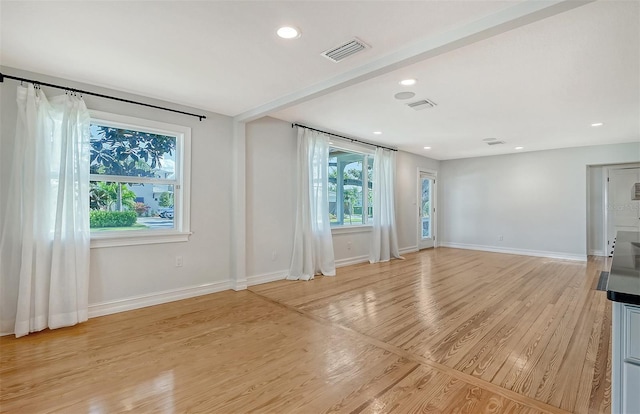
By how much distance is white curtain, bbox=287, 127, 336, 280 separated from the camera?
4.86 meters

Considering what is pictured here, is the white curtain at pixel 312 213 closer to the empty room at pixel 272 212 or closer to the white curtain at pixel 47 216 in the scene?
the empty room at pixel 272 212

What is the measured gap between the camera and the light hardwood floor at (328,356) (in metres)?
1.88

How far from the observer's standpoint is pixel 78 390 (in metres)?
1.98

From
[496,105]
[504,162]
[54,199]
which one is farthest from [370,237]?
[54,199]

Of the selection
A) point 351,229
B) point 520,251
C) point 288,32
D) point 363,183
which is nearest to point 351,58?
point 288,32

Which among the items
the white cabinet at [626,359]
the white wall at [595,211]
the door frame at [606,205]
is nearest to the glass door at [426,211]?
the white wall at [595,211]

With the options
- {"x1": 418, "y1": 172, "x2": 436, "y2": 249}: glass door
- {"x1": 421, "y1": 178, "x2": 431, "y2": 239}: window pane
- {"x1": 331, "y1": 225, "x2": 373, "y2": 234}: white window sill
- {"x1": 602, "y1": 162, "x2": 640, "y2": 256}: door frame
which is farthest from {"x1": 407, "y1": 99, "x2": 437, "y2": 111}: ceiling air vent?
{"x1": 602, "y1": 162, "x2": 640, "y2": 256}: door frame

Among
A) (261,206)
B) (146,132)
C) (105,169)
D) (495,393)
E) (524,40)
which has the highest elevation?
(524,40)

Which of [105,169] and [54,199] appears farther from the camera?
[105,169]

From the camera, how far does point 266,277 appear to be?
15.3 feet

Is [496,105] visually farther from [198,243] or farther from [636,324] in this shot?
[198,243]

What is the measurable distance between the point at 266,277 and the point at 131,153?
2455 mm

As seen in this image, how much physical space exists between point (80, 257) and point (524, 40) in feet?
14.6

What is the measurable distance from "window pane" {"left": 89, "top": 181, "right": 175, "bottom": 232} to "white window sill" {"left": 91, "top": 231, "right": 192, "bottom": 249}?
12 centimetres
